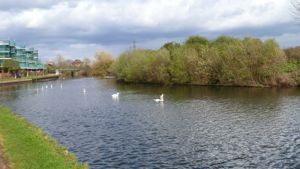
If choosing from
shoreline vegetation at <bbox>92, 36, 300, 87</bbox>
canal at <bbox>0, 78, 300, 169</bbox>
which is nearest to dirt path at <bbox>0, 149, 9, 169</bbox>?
canal at <bbox>0, 78, 300, 169</bbox>

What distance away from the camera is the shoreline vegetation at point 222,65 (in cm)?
8912

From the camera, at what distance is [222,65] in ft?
323

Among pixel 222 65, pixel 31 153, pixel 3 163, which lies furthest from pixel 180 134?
pixel 222 65

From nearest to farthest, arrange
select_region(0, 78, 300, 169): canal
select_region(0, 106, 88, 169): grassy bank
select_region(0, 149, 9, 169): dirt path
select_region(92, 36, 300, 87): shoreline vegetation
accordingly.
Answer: select_region(0, 149, 9, 169): dirt path → select_region(0, 106, 88, 169): grassy bank → select_region(0, 78, 300, 169): canal → select_region(92, 36, 300, 87): shoreline vegetation

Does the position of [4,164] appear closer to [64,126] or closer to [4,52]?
[64,126]

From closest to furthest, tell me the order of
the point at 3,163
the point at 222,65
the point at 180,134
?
1. the point at 3,163
2. the point at 180,134
3. the point at 222,65

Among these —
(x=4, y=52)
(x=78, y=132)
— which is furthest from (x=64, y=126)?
(x=4, y=52)

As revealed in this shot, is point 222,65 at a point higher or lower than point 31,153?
higher

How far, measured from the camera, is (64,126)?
39719 mm

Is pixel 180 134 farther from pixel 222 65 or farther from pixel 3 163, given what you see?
pixel 222 65

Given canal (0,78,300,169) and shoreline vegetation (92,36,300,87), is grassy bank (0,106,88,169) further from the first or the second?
shoreline vegetation (92,36,300,87)

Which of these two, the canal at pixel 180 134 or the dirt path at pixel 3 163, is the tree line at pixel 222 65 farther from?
the dirt path at pixel 3 163

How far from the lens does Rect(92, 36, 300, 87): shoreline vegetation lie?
89.1 m

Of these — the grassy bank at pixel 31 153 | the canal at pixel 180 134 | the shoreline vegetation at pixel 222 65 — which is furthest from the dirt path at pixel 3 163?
the shoreline vegetation at pixel 222 65
